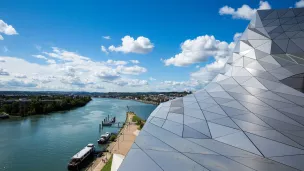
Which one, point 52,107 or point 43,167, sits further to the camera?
point 52,107

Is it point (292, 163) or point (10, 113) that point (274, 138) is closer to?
point (292, 163)

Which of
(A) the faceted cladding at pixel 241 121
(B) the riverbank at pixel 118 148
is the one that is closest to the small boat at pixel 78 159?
(B) the riverbank at pixel 118 148

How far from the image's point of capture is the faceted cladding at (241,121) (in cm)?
701

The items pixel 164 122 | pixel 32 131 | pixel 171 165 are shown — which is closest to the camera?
pixel 171 165

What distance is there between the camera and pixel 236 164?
681 centimetres

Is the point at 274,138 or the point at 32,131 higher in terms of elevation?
the point at 274,138

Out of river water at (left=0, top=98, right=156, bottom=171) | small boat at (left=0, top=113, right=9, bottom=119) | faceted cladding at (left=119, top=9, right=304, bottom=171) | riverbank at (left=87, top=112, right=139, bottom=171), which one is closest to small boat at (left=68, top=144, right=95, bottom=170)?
river water at (left=0, top=98, right=156, bottom=171)

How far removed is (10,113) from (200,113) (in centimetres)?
7485

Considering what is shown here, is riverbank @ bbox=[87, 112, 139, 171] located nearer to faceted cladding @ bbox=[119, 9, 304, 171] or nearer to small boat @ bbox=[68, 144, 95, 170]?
small boat @ bbox=[68, 144, 95, 170]

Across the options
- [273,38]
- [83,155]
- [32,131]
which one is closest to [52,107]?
[32,131]

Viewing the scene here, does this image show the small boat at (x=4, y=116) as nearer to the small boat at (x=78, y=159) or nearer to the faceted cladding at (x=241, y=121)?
the small boat at (x=78, y=159)

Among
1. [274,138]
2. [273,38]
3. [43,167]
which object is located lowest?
[43,167]

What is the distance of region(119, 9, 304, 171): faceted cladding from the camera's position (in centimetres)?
701

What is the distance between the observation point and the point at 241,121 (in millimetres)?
9797
